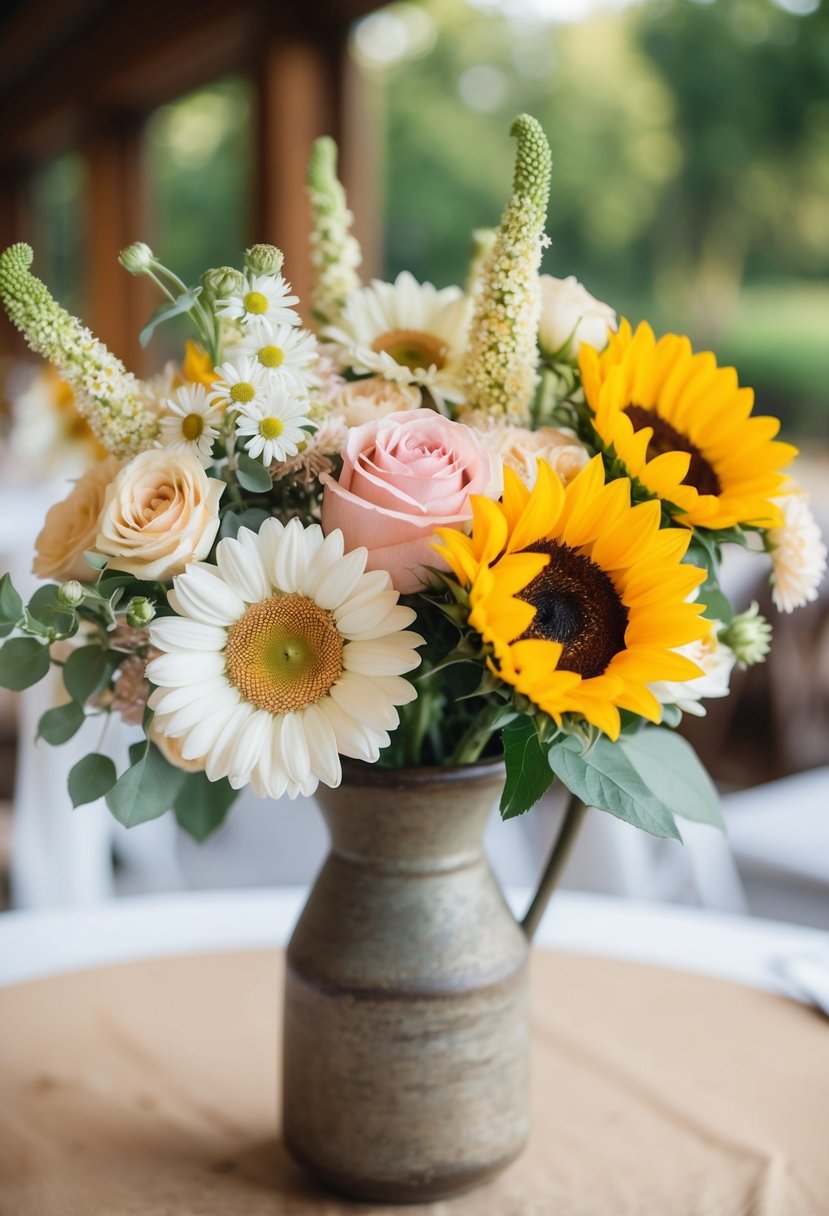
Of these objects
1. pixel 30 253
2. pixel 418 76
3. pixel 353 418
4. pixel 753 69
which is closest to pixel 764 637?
pixel 353 418

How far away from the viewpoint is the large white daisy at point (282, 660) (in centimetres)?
53

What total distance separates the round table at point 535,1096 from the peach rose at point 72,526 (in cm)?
35

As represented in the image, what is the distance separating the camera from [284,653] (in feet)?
1.82

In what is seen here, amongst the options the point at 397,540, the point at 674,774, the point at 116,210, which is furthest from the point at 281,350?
the point at 116,210

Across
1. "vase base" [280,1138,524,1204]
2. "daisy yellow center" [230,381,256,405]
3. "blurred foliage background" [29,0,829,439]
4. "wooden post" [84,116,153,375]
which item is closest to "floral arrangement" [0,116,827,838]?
"daisy yellow center" [230,381,256,405]

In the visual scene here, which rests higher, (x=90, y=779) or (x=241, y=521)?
(x=241, y=521)

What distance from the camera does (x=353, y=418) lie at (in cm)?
61

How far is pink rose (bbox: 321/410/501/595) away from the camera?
54 centimetres

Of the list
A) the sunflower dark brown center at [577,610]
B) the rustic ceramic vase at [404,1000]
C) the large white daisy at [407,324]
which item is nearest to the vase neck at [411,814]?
the rustic ceramic vase at [404,1000]

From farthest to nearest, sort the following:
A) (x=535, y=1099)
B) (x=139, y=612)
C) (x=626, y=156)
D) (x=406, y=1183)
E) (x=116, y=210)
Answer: (x=626, y=156), (x=116, y=210), (x=535, y=1099), (x=406, y=1183), (x=139, y=612)

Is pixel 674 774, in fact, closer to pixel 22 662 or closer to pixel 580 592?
pixel 580 592

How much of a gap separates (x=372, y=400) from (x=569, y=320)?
12 centimetres

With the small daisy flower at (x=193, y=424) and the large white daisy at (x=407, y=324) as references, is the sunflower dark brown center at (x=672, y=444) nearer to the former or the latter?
the large white daisy at (x=407, y=324)

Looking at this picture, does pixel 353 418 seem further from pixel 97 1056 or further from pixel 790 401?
pixel 790 401
